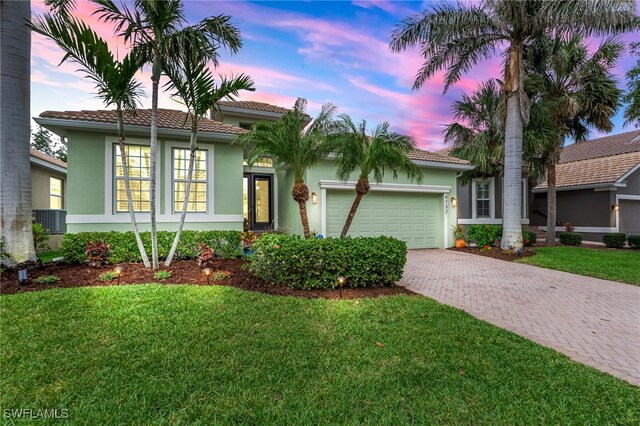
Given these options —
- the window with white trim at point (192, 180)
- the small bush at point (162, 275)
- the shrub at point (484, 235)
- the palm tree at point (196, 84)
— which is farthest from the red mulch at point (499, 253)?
the small bush at point (162, 275)

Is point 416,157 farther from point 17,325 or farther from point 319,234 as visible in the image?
point 17,325

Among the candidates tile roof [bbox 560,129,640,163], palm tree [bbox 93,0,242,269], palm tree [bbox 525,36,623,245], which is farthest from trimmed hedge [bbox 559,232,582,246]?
palm tree [bbox 93,0,242,269]

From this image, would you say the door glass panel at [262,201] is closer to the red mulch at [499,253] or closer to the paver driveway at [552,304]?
the paver driveway at [552,304]

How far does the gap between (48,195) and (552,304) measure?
763 inches

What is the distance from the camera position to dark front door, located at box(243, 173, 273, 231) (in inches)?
507

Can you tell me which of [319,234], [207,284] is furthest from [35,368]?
[319,234]

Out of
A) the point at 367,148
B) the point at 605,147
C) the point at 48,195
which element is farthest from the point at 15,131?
the point at 605,147

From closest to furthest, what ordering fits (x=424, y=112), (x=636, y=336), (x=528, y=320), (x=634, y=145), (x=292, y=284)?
(x=636, y=336) → (x=528, y=320) → (x=292, y=284) → (x=424, y=112) → (x=634, y=145)

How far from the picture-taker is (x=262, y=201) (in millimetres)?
13242

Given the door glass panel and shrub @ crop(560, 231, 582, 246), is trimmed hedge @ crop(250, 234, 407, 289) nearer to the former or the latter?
the door glass panel

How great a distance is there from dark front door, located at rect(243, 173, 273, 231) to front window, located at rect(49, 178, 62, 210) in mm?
9751

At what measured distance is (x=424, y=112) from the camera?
49.0 feet

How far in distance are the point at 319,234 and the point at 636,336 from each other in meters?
7.97

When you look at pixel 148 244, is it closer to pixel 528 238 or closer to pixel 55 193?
pixel 55 193
